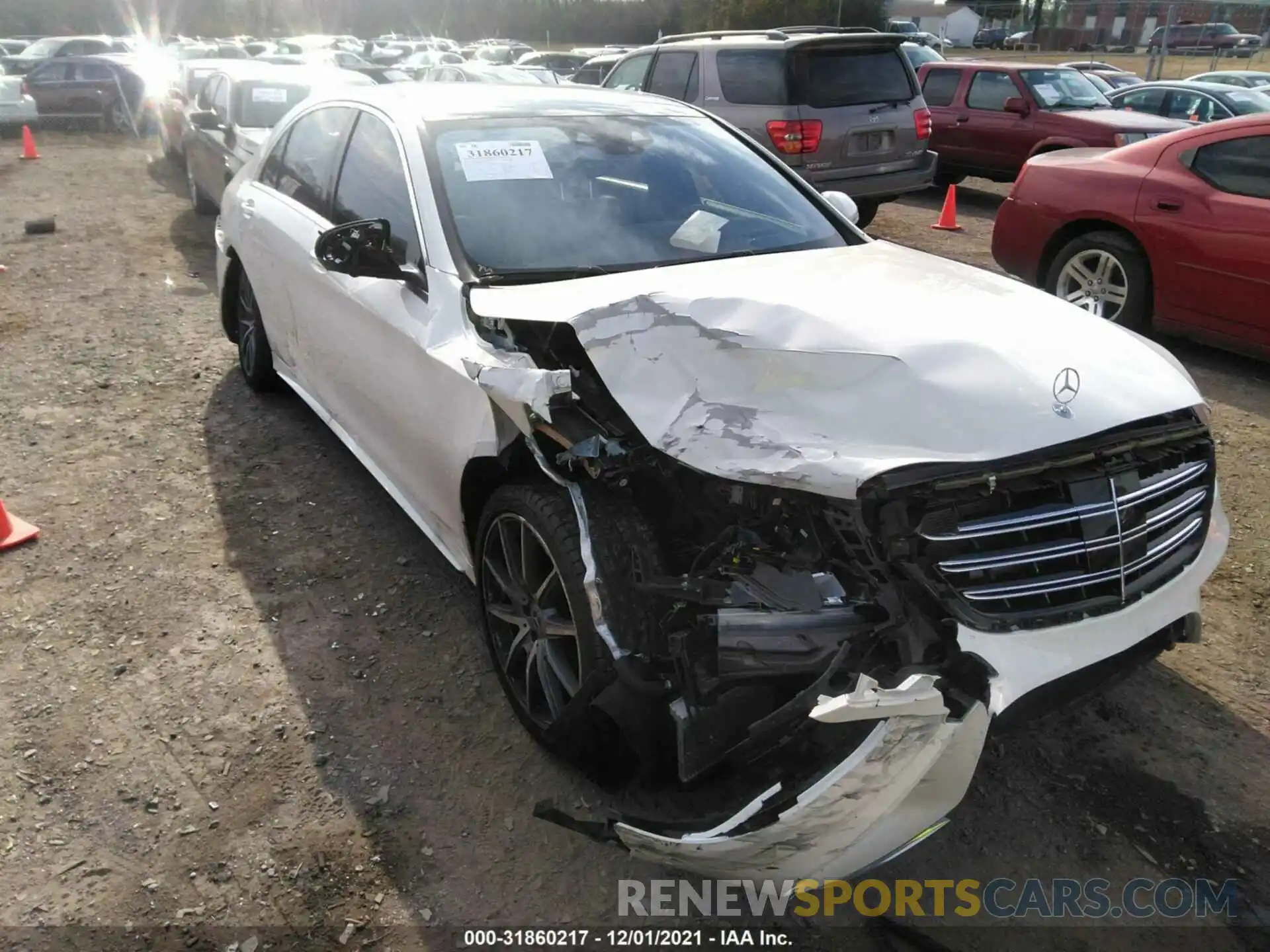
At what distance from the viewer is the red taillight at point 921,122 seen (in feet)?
29.4

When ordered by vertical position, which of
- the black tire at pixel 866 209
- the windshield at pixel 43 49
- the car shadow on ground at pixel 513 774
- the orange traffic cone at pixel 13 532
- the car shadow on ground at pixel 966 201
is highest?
the windshield at pixel 43 49

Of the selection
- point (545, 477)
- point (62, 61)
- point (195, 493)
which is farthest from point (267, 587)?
point (62, 61)

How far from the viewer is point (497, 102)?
3752 millimetres

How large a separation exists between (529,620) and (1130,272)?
5.15m

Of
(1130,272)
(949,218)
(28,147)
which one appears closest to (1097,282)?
(1130,272)

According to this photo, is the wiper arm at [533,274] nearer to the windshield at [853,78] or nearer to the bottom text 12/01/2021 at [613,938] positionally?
the bottom text 12/01/2021 at [613,938]

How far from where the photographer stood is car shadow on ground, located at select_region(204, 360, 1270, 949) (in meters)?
2.47

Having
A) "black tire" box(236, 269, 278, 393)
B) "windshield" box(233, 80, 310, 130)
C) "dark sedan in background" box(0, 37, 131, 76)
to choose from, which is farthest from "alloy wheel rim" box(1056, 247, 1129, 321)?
"dark sedan in background" box(0, 37, 131, 76)

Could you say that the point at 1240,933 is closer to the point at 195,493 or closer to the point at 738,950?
the point at 738,950

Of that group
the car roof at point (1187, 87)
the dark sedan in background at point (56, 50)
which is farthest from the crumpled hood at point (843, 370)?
the dark sedan in background at point (56, 50)

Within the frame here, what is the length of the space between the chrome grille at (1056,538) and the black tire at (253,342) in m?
3.93

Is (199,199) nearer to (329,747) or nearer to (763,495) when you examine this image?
(329,747)

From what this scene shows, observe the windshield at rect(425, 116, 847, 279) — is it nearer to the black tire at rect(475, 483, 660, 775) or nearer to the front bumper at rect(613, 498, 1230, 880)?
the black tire at rect(475, 483, 660, 775)

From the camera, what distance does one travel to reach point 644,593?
2.40 metres
